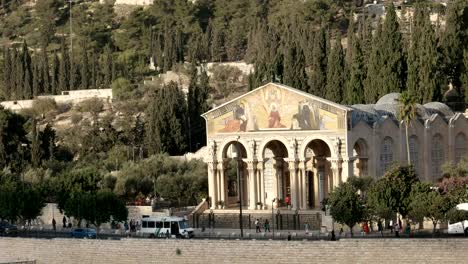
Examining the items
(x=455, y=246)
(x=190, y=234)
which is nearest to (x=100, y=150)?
(x=190, y=234)

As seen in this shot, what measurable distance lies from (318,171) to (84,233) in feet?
45.6

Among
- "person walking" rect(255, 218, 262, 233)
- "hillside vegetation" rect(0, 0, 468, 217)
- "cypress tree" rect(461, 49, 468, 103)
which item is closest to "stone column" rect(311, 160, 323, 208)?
"person walking" rect(255, 218, 262, 233)

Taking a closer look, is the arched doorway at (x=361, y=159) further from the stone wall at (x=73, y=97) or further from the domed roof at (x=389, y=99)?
the stone wall at (x=73, y=97)

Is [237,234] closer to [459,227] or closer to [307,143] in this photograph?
[307,143]

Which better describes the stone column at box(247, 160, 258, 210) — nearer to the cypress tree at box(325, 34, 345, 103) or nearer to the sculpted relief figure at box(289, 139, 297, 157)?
the sculpted relief figure at box(289, 139, 297, 157)

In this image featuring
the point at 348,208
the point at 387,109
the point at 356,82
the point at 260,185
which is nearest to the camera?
the point at 348,208

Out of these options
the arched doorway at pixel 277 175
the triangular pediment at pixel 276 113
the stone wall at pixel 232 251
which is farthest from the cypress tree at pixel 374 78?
the stone wall at pixel 232 251

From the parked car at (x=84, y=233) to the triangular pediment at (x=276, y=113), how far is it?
34.3 ft

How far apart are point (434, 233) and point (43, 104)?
57.9m

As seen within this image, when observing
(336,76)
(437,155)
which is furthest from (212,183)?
(336,76)

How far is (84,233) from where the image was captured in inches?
2334

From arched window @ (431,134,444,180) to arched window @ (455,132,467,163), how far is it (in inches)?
34.6

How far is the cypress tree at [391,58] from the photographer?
7512 centimetres

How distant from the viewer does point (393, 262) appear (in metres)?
A: 47.4
